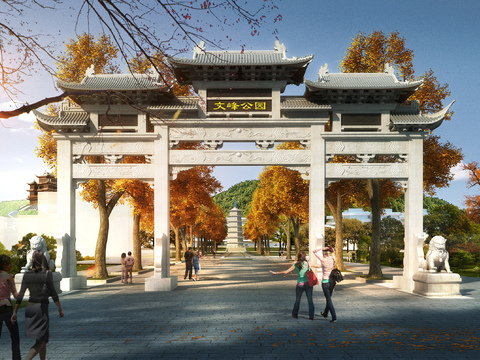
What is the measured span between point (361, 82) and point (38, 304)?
578 inches

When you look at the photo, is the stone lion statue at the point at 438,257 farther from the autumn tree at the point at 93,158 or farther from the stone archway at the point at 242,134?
the autumn tree at the point at 93,158

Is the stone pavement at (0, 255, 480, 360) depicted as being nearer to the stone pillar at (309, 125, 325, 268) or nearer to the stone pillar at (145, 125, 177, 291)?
the stone pillar at (145, 125, 177, 291)

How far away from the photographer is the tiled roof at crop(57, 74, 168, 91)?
53.2 feet

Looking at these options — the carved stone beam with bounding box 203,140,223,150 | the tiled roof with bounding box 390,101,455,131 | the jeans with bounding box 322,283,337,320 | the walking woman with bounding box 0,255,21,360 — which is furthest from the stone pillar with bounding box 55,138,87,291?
the tiled roof with bounding box 390,101,455,131

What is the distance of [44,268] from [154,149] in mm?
10813

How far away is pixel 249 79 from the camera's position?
1675cm

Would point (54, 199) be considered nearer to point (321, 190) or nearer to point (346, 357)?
point (321, 190)

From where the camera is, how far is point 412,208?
16406 millimetres

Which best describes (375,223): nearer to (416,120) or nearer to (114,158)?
(416,120)

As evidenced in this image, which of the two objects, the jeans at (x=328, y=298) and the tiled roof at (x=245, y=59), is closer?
the jeans at (x=328, y=298)

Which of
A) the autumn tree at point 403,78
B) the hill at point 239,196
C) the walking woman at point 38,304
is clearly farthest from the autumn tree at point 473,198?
the hill at point 239,196

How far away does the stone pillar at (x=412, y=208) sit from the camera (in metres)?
16.1

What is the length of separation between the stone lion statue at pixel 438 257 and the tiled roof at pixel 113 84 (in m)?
11.3

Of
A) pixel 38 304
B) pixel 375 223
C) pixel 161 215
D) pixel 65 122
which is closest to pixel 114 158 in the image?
pixel 65 122
